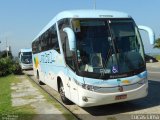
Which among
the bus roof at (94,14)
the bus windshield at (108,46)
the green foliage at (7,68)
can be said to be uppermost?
the bus roof at (94,14)

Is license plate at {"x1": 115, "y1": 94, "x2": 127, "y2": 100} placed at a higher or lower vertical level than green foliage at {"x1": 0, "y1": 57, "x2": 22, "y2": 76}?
lower

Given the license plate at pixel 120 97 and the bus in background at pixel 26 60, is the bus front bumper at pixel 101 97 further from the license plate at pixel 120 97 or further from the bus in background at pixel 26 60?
the bus in background at pixel 26 60

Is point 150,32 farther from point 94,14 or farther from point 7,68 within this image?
point 7,68

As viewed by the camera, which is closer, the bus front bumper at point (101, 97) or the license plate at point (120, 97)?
the bus front bumper at point (101, 97)

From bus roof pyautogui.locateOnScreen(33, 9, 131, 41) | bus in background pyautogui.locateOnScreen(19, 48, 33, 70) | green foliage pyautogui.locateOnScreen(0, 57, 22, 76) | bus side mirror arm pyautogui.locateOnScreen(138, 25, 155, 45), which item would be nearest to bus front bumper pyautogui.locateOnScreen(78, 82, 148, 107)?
bus side mirror arm pyautogui.locateOnScreen(138, 25, 155, 45)

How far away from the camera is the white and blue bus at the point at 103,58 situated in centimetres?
992

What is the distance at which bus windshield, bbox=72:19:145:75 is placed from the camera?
10.1 meters

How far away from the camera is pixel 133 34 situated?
1091 centimetres

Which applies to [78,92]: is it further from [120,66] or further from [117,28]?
[117,28]

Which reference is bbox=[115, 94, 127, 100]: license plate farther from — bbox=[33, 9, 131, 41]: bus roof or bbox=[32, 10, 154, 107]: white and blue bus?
bbox=[33, 9, 131, 41]: bus roof

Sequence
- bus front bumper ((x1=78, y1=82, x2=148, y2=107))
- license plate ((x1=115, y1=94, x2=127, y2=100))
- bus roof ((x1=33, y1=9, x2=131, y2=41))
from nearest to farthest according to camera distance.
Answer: bus front bumper ((x1=78, y1=82, x2=148, y2=107)) → license plate ((x1=115, y1=94, x2=127, y2=100)) → bus roof ((x1=33, y1=9, x2=131, y2=41))

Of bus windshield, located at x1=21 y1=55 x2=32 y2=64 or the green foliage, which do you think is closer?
the green foliage

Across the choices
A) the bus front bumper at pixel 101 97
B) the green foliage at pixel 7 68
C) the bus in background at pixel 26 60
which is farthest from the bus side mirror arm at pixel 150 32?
the bus in background at pixel 26 60

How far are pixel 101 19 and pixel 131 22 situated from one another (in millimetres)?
985
